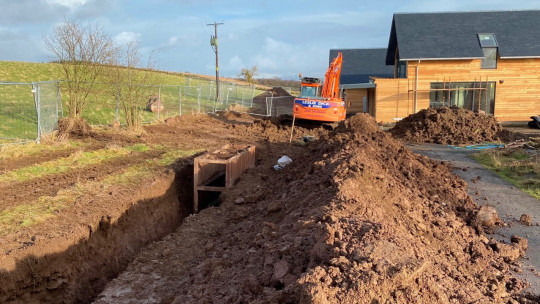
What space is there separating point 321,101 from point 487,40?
12696 mm

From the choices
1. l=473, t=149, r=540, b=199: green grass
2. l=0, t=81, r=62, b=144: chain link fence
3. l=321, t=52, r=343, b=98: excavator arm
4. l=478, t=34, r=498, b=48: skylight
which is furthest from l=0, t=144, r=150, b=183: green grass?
l=478, t=34, r=498, b=48: skylight

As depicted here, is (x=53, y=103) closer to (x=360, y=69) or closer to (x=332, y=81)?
(x=332, y=81)

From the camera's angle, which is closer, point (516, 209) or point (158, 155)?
point (516, 209)

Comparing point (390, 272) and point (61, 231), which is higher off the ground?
point (390, 272)

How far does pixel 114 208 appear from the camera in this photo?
845cm

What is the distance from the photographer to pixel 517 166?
1330 cm

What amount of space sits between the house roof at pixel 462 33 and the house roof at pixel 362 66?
6623mm

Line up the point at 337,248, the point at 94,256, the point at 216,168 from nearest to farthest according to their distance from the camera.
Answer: the point at 337,248 → the point at 94,256 → the point at 216,168

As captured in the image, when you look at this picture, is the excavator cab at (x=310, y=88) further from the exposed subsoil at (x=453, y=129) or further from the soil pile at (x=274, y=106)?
the soil pile at (x=274, y=106)

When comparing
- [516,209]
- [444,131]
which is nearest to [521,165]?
[516,209]

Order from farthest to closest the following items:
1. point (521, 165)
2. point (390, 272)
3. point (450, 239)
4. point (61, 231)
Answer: point (521, 165), point (61, 231), point (450, 239), point (390, 272)

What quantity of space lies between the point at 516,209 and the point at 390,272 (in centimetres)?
693

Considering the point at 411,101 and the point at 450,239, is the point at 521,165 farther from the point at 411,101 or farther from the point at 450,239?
the point at 411,101

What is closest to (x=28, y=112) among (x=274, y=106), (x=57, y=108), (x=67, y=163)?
(x=57, y=108)
